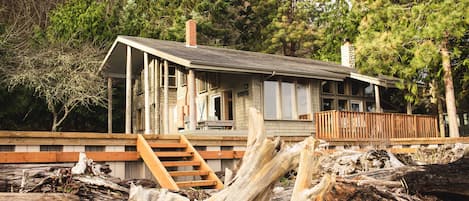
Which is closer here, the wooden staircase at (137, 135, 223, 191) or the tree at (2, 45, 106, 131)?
the wooden staircase at (137, 135, 223, 191)

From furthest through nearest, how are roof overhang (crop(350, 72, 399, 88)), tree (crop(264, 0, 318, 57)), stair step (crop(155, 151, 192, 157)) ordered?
tree (crop(264, 0, 318, 57)), roof overhang (crop(350, 72, 399, 88)), stair step (crop(155, 151, 192, 157))

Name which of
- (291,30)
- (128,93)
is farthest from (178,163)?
(291,30)

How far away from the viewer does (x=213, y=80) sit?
16469mm

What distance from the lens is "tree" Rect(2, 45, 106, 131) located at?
55.3ft

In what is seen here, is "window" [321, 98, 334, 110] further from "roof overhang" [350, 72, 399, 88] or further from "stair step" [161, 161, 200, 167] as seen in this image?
"stair step" [161, 161, 200, 167]

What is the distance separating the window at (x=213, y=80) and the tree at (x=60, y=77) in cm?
478

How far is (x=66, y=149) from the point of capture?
5.91 meters

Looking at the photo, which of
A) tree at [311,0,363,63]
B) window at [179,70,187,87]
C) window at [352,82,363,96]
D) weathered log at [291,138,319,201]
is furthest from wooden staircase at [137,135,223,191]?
tree at [311,0,363,63]

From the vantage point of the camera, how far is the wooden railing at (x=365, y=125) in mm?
13977

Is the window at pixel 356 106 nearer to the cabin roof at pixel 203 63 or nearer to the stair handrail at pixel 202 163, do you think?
the cabin roof at pixel 203 63

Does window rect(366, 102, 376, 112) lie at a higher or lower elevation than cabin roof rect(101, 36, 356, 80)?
lower

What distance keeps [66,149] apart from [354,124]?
33.9ft

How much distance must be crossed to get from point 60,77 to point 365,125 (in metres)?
12.1

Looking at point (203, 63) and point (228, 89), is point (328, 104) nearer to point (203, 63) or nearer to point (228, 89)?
point (228, 89)
